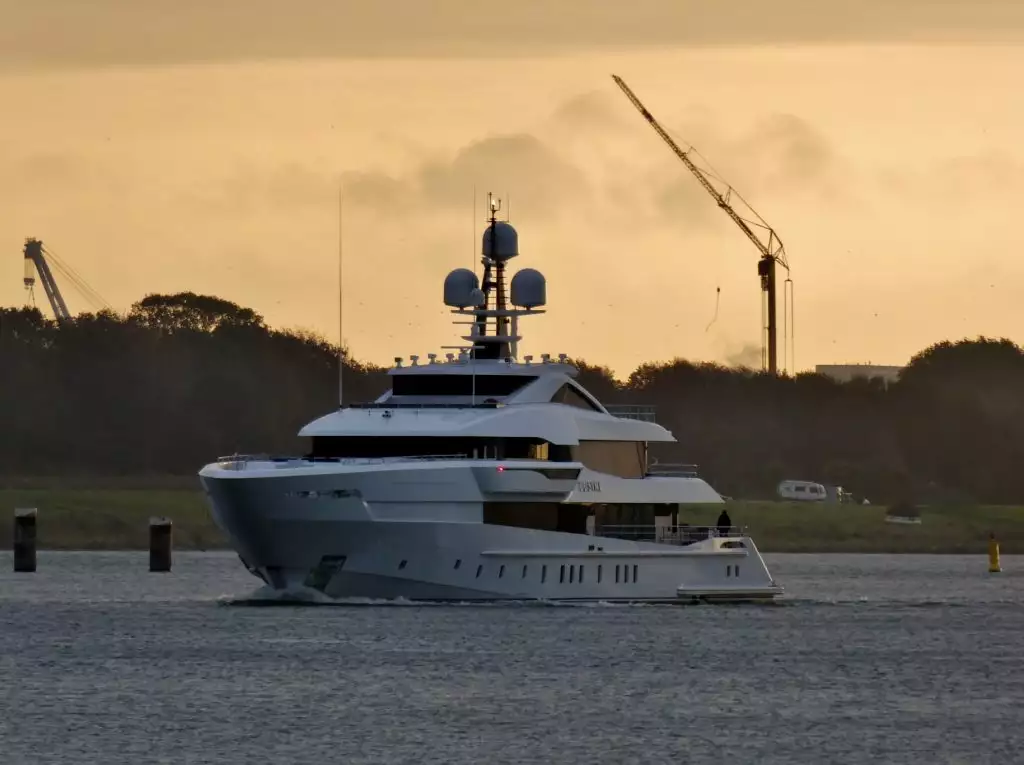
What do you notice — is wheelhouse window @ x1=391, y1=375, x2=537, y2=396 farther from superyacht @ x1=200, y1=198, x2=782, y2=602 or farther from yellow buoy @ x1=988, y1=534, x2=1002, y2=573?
yellow buoy @ x1=988, y1=534, x2=1002, y2=573

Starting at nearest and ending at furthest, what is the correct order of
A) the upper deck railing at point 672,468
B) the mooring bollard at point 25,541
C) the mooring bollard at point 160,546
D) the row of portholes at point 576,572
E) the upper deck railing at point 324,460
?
the upper deck railing at point 324,460 → the row of portholes at point 576,572 → the upper deck railing at point 672,468 → the mooring bollard at point 25,541 → the mooring bollard at point 160,546

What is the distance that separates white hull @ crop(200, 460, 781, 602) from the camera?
84.4m

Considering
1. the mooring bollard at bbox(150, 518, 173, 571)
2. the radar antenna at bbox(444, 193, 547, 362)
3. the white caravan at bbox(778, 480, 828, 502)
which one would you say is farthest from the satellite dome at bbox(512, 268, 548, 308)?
the white caravan at bbox(778, 480, 828, 502)

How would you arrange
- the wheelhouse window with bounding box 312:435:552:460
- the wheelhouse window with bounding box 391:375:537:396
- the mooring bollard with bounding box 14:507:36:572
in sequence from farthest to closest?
1. the mooring bollard with bounding box 14:507:36:572
2. the wheelhouse window with bounding box 391:375:537:396
3. the wheelhouse window with bounding box 312:435:552:460

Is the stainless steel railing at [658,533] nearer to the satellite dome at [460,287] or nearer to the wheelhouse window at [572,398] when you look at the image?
the wheelhouse window at [572,398]

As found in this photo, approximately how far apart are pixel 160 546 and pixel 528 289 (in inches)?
1401

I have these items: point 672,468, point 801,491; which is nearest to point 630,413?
point 672,468

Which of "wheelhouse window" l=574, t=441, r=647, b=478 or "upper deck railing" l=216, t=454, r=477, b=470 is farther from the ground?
"wheelhouse window" l=574, t=441, r=647, b=478

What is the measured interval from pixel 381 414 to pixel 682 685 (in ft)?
69.9

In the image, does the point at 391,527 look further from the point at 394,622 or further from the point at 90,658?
the point at 90,658

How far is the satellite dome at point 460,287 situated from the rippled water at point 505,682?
11.4 metres

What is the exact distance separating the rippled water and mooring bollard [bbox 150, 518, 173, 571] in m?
22.3

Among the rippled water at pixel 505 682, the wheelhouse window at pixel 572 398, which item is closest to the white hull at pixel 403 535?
the rippled water at pixel 505 682

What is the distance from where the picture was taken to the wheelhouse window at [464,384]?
298 ft
